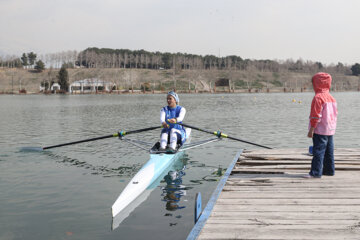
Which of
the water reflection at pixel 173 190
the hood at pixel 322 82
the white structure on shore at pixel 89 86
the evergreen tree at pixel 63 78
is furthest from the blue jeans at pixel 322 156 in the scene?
the evergreen tree at pixel 63 78

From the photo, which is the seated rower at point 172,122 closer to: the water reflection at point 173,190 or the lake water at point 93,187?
the water reflection at point 173,190

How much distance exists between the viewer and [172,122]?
41.2ft

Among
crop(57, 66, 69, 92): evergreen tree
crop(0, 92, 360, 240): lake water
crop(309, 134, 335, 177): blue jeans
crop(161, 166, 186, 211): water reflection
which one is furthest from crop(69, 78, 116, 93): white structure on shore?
crop(309, 134, 335, 177): blue jeans

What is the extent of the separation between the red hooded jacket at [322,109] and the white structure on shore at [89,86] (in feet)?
473

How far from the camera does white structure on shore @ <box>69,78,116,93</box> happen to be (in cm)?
14870

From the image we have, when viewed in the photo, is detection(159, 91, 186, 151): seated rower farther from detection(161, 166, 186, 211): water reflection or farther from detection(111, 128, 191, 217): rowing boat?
detection(161, 166, 186, 211): water reflection

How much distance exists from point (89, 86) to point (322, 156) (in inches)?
5980

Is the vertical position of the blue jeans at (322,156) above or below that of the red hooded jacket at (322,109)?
below

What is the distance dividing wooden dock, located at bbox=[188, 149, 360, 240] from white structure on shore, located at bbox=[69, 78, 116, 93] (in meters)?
143

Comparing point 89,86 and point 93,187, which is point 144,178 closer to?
point 93,187

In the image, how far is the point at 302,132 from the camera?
25438 millimetres

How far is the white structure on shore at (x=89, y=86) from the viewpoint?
14870 centimetres

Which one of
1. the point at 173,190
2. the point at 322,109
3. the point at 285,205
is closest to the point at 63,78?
the point at 173,190

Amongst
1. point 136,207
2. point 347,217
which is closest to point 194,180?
point 136,207
